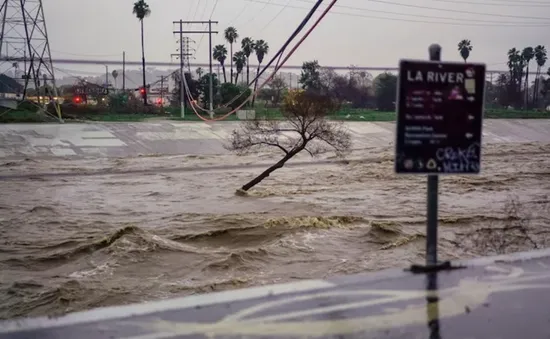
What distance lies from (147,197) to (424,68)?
893 inches

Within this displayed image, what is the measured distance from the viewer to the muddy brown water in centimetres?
1198

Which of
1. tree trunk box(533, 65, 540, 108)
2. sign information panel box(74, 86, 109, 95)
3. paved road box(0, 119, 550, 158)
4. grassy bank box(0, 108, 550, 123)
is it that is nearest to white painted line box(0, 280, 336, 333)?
paved road box(0, 119, 550, 158)

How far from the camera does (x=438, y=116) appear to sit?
5484 millimetres

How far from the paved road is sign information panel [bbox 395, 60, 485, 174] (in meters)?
37.3

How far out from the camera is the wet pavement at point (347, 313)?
14.8 ft

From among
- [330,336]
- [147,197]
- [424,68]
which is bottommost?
[147,197]

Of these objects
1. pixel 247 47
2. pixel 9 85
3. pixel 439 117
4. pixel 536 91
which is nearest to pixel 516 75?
pixel 536 91

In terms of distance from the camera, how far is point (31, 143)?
42031mm

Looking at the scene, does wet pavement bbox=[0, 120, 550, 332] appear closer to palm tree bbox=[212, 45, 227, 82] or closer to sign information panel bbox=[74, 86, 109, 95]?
sign information panel bbox=[74, 86, 109, 95]

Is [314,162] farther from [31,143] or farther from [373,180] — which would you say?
[31,143]

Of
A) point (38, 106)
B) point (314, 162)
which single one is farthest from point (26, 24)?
point (314, 162)

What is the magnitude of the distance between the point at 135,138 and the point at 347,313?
138ft

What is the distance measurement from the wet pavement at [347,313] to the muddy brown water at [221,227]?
5447mm

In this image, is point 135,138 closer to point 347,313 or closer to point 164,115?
point 164,115
